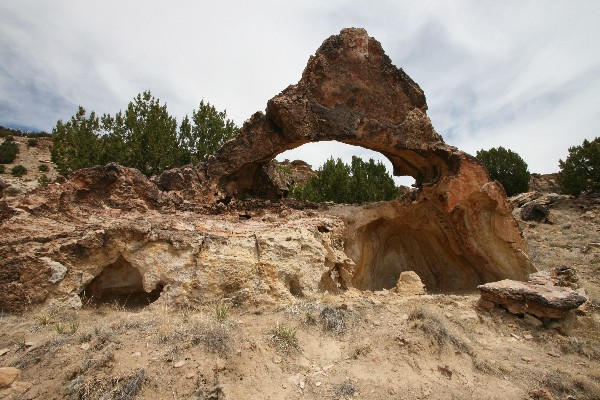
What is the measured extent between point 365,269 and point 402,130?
139 inches

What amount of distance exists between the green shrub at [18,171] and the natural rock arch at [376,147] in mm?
25440

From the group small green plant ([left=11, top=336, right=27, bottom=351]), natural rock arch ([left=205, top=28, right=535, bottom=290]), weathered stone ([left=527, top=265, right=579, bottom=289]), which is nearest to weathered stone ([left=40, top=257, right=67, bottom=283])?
small green plant ([left=11, top=336, right=27, bottom=351])

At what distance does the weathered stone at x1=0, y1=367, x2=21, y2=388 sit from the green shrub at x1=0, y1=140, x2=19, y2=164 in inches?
1272

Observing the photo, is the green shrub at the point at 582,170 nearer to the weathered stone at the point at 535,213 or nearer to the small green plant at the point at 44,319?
the weathered stone at the point at 535,213

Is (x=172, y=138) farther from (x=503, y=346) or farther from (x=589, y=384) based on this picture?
(x=589, y=384)

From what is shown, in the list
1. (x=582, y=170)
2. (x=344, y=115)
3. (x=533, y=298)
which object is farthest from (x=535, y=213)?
(x=344, y=115)

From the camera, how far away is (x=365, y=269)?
895 centimetres

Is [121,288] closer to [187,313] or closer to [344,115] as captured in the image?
[187,313]

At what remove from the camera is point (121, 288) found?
6.31 m

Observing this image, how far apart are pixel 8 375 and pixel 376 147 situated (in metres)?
7.66

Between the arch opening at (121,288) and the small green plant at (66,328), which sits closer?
the small green plant at (66,328)

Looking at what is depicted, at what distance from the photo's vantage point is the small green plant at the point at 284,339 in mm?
4527

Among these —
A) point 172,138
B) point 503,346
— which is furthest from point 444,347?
point 172,138

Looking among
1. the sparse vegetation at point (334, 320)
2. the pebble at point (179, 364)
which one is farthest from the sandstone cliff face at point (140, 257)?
the pebble at point (179, 364)
